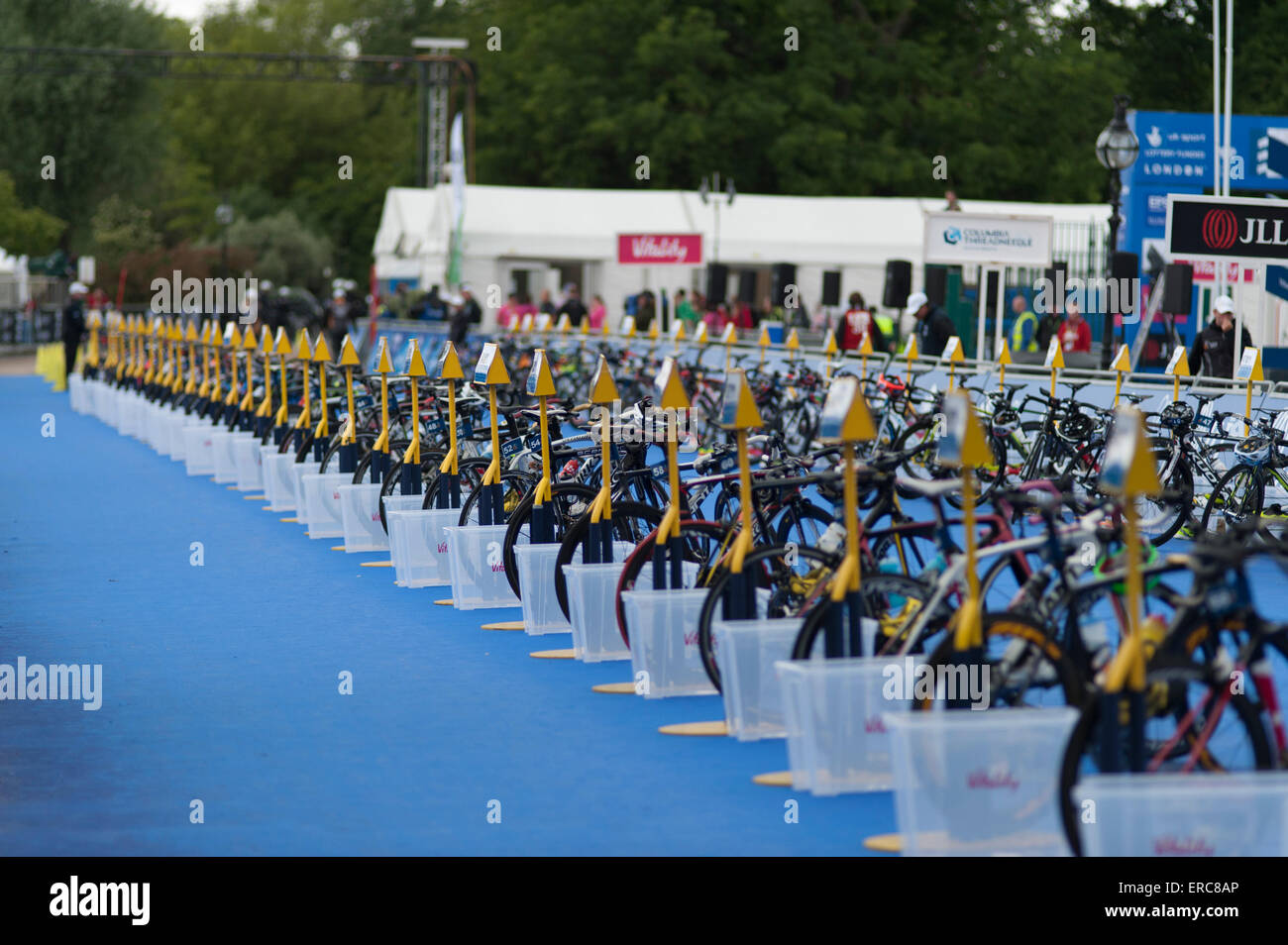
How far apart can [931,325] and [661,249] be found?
17.3 meters

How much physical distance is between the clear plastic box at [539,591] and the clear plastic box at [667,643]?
1448mm

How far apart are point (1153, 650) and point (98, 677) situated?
5109 mm

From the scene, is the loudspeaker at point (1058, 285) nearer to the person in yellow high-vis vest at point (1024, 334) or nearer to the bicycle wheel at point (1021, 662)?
the person in yellow high-vis vest at point (1024, 334)

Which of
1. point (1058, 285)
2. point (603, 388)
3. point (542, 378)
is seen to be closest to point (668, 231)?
point (1058, 285)

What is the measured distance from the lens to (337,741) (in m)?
7.43

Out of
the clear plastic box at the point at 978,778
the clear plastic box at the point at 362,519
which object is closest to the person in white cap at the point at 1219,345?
the clear plastic box at the point at 362,519

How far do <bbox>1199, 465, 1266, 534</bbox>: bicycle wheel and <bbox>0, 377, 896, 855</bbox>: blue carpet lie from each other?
15.5ft

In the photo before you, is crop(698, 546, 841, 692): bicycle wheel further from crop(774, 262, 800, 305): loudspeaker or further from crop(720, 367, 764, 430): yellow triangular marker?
crop(774, 262, 800, 305): loudspeaker

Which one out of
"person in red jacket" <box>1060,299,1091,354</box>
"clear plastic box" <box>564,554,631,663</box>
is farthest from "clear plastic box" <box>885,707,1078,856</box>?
"person in red jacket" <box>1060,299,1091,354</box>

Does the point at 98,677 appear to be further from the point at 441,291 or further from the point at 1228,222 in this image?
the point at 441,291

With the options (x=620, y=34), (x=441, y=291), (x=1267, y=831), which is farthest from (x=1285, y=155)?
(x=620, y=34)

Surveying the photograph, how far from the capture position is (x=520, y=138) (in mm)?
61094

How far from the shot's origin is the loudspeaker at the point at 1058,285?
23.3 meters

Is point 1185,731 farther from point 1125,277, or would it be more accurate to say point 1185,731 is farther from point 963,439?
point 1125,277
